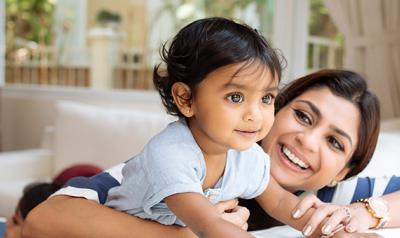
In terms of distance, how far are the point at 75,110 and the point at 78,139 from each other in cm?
18

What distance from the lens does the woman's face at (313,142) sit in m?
1.41

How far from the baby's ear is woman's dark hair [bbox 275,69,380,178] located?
1.70 ft

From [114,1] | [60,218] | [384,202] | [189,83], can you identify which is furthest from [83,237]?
[114,1]

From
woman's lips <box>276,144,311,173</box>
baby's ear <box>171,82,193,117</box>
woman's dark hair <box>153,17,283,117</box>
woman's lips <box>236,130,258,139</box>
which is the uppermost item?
woman's dark hair <box>153,17,283,117</box>

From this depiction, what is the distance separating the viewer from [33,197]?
1963 millimetres

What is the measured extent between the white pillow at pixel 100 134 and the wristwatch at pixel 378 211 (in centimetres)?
219

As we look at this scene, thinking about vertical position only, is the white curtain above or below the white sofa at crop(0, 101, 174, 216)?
above

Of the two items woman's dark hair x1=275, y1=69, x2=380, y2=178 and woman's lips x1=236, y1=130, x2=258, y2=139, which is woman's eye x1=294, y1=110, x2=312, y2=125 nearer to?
woman's dark hair x1=275, y1=69, x2=380, y2=178

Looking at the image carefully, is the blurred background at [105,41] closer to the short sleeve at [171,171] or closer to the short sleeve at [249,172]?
the short sleeve at [249,172]

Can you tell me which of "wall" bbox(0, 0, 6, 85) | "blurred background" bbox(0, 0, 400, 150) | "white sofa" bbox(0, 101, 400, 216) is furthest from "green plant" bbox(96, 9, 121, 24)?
"white sofa" bbox(0, 101, 400, 216)

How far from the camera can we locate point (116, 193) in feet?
3.93

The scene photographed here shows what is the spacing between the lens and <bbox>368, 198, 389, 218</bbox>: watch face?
4.29ft

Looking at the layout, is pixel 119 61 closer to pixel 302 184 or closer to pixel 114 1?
pixel 114 1

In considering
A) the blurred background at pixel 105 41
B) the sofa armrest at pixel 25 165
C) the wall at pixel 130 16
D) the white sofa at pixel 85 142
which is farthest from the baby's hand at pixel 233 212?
the wall at pixel 130 16
